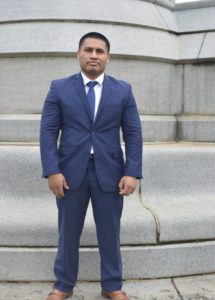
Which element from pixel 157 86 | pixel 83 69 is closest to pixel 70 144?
pixel 83 69

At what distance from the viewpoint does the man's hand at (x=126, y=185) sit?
269 cm

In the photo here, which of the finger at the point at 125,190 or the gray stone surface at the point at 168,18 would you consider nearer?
the finger at the point at 125,190

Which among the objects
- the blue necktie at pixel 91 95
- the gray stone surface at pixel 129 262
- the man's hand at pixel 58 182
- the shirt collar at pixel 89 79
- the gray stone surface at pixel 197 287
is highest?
the shirt collar at pixel 89 79

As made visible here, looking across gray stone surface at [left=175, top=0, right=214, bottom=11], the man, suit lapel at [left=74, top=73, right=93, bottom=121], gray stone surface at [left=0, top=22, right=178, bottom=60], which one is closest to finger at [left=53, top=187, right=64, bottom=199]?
the man

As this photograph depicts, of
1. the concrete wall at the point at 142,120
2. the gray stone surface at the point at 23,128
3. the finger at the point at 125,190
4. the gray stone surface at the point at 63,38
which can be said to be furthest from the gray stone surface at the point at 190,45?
the finger at the point at 125,190

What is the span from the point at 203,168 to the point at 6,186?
1660 mm

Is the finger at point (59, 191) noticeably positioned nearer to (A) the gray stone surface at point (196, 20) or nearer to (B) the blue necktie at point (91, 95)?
(B) the blue necktie at point (91, 95)

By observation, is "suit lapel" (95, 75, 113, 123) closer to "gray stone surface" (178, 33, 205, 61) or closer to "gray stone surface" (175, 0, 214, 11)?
"gray stone surface" (178, 33, 205, 61)

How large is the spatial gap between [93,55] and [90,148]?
56 centimetres

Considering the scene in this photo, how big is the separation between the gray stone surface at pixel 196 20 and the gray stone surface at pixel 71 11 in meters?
0.60

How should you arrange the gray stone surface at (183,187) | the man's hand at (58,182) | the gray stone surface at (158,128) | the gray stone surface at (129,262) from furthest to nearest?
the gray stone surface at (158,128)
the gray stone surface at (183,187)
the gray stone surface at (129,262)
the man's hand at (58,182)

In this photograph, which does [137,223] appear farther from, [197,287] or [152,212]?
[197,287]

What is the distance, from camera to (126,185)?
2686 mm

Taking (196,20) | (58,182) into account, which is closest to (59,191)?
(58,182)
